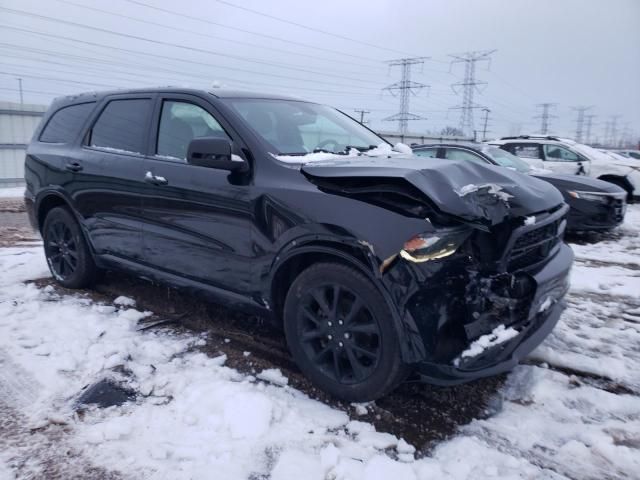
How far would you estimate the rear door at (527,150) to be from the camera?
10766mm

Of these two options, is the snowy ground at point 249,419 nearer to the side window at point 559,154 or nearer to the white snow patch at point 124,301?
the white snow patch at point 124,301

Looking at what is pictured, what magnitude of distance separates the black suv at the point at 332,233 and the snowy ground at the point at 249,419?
374mm

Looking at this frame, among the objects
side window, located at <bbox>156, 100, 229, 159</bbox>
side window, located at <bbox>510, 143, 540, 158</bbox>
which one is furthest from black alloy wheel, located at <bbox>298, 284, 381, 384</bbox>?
side window, located at <bbox>510, 143, 540, 158</bbox>

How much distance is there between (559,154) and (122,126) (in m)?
9.80

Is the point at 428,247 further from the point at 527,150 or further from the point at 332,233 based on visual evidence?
the point at 527,150

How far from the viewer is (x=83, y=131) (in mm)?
4438

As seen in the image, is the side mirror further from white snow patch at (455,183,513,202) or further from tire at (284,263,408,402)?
white snow patch at (455,183,513,202)

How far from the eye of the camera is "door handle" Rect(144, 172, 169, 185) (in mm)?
Result: 3545

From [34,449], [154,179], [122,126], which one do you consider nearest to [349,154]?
[154,179]

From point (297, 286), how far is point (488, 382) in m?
1.37

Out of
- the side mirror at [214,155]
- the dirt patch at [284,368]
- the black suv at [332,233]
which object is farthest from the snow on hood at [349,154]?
the dirt patch at [284,368]

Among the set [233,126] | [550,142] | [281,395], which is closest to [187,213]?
[233,126]

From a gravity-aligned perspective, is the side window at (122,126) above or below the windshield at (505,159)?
above

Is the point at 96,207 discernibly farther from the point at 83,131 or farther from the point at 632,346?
the point at 632,346
